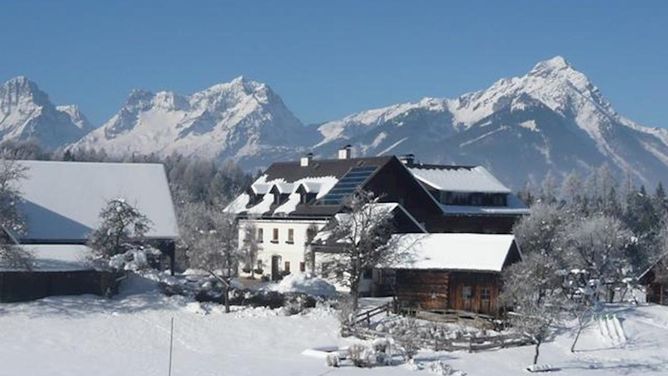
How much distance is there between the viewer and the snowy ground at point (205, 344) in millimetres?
38031

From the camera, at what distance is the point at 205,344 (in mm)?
42844

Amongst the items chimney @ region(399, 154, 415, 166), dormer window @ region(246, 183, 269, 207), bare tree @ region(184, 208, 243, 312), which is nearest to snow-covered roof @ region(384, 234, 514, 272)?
bare tree @ region(184, 208, 243, 312)

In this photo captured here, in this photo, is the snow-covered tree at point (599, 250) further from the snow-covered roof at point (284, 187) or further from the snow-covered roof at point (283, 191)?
the snow-covered roof at point (284, 187)

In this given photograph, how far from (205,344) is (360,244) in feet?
38.7

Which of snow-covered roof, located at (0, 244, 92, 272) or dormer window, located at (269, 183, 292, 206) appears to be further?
dormer window, located at (269, 183, 292, 206)

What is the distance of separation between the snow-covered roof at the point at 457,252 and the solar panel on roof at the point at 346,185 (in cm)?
1103

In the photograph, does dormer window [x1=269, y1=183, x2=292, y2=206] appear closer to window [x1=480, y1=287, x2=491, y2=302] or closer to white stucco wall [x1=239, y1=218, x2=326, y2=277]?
white stucco wall [x1=239, y1=218, x2=326, y2=277]

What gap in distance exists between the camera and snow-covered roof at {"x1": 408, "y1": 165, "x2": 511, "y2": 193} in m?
76.1

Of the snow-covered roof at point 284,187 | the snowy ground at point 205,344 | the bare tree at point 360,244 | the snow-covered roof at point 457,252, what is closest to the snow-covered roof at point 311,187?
the snow-covered roof at point 284,187

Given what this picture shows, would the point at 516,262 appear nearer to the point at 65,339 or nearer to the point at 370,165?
the point at 370,165

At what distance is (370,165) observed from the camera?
67438mm

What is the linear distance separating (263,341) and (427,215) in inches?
1111

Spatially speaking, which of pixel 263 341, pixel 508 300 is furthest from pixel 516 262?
pixel 263 341

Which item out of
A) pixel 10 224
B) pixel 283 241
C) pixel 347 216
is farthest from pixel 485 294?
pixel 10 224
